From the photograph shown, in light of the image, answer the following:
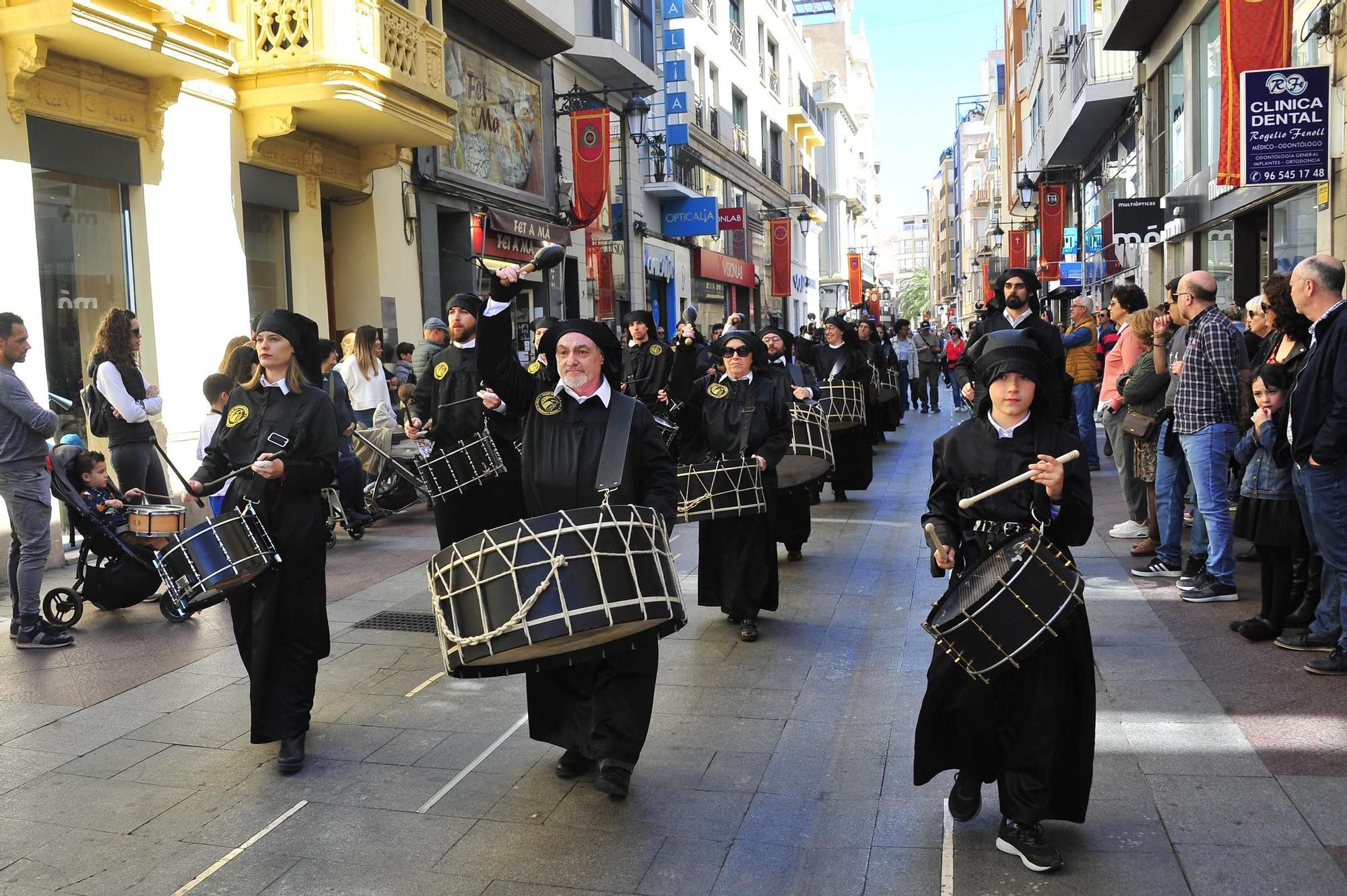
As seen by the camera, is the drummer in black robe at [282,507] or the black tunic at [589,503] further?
the drummer in black robe at [282,507]

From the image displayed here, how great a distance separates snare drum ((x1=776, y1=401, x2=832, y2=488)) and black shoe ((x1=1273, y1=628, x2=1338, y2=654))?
3.35 m

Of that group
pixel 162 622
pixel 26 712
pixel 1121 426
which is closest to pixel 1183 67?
pixel 1121 426

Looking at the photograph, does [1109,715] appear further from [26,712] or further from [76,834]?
[26,712]

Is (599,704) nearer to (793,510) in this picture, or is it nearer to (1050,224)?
(793,510)

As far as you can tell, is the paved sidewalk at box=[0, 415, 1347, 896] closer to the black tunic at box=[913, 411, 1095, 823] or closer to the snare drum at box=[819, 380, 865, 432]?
the black tunic at box=[913, 411, 1095, 823]

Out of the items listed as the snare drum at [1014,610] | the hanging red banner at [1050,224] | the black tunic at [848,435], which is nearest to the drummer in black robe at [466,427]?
the snare drum at [1014,610]

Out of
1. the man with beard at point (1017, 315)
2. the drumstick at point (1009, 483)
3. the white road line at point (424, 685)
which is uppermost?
the man with beard at point (1017, 315)

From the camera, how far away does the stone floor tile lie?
404 cm

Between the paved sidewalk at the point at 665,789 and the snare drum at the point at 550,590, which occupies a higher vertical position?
the snare drum at the point at 550,590

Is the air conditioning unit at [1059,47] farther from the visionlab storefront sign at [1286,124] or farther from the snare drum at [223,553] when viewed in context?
the snare drum at [223,553]

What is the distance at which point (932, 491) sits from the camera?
4.35 metres

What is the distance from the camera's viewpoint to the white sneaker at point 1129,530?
979 centimetres

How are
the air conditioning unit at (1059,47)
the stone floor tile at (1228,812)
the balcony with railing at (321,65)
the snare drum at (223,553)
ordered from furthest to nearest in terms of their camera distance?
1. the air conditioning unit at (1059,47)
2. the balcony with railing at (321,65)
3. the snare drum at (223,553)
4. the stone floor tile at (1228,812)

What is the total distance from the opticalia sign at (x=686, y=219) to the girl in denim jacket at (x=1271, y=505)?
25235 mm
